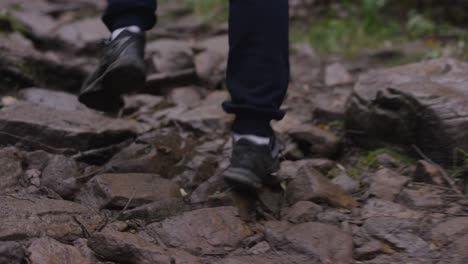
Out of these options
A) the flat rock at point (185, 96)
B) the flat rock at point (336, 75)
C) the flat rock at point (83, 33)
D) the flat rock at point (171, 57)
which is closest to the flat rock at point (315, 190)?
the flat rock at point (185, 96)

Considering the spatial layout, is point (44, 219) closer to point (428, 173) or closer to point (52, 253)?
point (52, 253)

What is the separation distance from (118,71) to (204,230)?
65cm

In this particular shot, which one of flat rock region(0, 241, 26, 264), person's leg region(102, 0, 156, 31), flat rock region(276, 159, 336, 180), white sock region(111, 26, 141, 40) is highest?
person's leg region(102, 0, 156, 31)

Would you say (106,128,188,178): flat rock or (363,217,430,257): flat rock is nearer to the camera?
(363,217,430,257): flat rock

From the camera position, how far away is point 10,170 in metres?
2.08

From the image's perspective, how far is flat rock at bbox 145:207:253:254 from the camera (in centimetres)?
174

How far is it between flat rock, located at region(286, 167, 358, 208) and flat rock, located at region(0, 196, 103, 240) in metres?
0.68

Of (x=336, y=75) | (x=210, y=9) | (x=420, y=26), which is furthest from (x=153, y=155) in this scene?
(x=210, y=9)

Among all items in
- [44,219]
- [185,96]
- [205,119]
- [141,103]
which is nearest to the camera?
[44,219]

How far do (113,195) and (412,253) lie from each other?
948mm

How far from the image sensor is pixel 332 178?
2311 millimetres

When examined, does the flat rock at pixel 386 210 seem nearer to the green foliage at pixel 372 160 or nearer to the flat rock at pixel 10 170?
the green foliage at pixel 372 160

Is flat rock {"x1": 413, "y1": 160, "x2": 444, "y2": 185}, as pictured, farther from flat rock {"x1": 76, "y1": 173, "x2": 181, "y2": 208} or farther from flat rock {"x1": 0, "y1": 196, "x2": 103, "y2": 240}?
flat rock {"x1": 0, "y1": 196, "x2": 103, "y2": 240}

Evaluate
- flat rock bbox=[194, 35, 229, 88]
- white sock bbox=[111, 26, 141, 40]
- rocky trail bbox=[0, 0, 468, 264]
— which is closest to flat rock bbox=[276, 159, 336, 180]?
rocky trail bbox=[0, 0, 468, 264]
